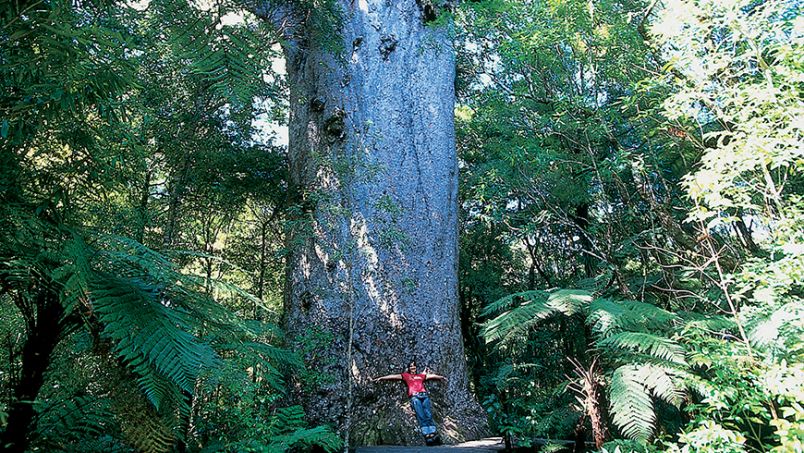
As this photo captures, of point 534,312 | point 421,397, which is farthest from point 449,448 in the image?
point 534,312

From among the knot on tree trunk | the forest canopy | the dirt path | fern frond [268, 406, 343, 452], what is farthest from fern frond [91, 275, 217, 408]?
the knot on tree trunk

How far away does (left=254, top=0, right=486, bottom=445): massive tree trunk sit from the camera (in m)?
4.45

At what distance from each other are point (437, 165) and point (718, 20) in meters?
2.82

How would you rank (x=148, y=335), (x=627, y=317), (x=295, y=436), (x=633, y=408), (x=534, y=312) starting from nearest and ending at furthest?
(x=148, y=335) < (x=295, y=436) < (x=633, y=408) < (x=627, y=317) < (x=534, y=312)

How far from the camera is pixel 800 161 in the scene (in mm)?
2582

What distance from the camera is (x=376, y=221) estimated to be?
15.7 ft

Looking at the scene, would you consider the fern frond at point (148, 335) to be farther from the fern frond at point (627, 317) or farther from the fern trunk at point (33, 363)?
the fern frond at point (627, 317)

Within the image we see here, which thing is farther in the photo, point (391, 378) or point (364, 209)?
point (364, 209)

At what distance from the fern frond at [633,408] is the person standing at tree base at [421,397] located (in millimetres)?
1587

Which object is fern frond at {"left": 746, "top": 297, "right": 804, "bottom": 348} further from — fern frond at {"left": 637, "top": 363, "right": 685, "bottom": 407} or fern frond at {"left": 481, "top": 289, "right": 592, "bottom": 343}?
fern frond at {"left": 481, "top": 289, "right": 592, "bottom": 343}

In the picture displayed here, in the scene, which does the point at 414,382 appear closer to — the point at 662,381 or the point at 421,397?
the point at 421,397

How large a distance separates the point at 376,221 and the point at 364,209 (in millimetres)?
246

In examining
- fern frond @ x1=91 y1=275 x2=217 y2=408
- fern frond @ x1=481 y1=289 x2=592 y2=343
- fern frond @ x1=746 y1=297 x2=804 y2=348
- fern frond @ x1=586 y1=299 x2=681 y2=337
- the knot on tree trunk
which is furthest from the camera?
the knot on tree trunk

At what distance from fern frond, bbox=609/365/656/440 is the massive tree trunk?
177 cm
